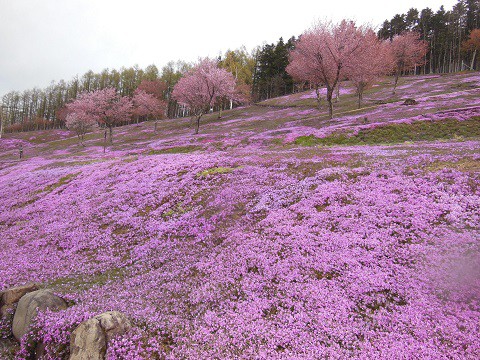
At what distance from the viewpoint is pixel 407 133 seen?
81.4ft

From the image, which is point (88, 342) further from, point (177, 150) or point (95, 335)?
point (177, 150)

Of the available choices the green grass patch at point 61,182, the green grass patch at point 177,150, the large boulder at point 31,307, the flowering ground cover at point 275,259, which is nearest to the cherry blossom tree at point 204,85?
the green grass patch at point 177,150

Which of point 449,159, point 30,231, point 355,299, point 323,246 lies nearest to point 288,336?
point 355,299

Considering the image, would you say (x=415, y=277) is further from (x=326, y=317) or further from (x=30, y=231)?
(x=30, y=231)

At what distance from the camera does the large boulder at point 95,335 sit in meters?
4.89

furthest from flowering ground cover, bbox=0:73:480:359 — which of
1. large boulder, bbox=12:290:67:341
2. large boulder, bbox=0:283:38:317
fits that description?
large boulder, bbox=0:283:38:317

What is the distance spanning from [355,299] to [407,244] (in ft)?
8.24

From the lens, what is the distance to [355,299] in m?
5.84

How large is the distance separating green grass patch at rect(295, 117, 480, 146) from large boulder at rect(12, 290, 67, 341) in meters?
24.3

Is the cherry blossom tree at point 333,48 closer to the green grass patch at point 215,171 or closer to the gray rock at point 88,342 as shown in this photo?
the green grass patch at point 215,171

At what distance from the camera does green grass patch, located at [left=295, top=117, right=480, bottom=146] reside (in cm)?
2323

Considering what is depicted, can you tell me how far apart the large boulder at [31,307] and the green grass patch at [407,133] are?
2429 cm

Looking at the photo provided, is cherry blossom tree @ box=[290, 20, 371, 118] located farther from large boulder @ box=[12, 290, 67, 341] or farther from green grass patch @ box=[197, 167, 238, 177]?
large boulder @ box=[12, 290, 67, 341]

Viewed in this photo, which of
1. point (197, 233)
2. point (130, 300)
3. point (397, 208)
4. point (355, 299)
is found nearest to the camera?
point (355, 299)
